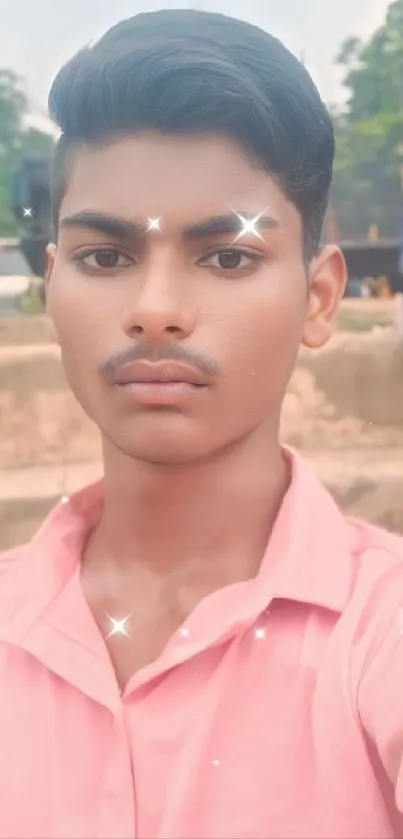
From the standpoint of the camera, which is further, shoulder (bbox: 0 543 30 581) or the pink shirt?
shoulder (bbox: 0 543 30 581)

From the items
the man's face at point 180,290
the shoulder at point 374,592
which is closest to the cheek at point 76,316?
the man's face at point 180,290

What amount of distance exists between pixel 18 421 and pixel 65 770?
251mm

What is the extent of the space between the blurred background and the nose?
0.33 ft

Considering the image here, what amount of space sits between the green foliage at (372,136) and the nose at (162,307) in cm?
14

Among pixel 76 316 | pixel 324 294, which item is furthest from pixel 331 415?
pixel 76 316

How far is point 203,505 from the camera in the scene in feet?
2.00

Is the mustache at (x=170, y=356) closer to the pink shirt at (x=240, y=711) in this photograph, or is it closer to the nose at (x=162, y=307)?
the nose at (x=162, y=307)

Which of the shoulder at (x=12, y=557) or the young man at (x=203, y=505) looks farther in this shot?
the shoulder at (x=12, y=557)

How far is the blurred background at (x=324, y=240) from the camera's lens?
0.61m

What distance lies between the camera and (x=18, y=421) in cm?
66

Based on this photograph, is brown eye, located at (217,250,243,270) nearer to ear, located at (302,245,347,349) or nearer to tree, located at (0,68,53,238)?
ear, located at (302,245,347,349)

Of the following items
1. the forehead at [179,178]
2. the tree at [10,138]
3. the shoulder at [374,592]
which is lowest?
the shoulder at [374,592]

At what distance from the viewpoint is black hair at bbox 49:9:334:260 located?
1.75ft

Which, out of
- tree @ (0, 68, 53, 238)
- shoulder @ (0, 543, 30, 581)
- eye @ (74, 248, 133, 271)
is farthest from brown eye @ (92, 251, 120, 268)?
shoulder @ (0, 543, 30, 581)
